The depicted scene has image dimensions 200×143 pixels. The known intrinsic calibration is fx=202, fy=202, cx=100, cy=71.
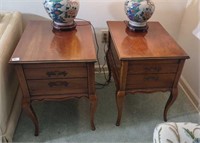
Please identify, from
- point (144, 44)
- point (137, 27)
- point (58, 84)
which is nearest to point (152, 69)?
point (144, 44)

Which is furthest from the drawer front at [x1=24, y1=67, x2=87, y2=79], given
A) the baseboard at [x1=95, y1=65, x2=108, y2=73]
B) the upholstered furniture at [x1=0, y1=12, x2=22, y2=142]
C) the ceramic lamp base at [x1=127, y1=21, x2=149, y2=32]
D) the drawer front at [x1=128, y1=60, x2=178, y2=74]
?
the baseboard at [x1=95, y1=65, x2=108, y2=73]

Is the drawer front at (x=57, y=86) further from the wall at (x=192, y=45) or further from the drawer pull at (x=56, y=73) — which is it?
the wall at (x=192, y=45)

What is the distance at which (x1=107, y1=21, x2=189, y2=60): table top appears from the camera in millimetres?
1101

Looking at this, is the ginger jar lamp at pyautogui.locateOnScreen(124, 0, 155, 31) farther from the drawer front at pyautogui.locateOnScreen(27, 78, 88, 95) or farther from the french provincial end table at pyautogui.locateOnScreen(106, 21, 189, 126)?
the drawer front at pyautogui.locateOnScreen(27, 78, 88, 95)

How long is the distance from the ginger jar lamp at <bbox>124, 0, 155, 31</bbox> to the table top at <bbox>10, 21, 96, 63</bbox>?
11.5 inches

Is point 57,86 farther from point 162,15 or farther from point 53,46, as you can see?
point 162,15

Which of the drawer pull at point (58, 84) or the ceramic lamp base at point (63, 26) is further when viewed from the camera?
the ceramic lamp base at point (63, 26)

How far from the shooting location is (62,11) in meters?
1.20

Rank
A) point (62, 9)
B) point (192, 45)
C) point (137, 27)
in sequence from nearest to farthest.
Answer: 1. point (62, 9)
2. point (137, 27)
3. point (192, 45)

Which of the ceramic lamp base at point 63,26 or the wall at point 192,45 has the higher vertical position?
the ceramic lamp base at point 63,26

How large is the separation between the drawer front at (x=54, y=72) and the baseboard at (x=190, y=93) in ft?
3.21

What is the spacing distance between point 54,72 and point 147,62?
0.51m

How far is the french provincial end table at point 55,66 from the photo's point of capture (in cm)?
104

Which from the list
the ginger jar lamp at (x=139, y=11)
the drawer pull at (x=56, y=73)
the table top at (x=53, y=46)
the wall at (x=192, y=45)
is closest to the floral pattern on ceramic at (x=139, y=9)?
the ginger jar lamp at (x=139, y=11)
